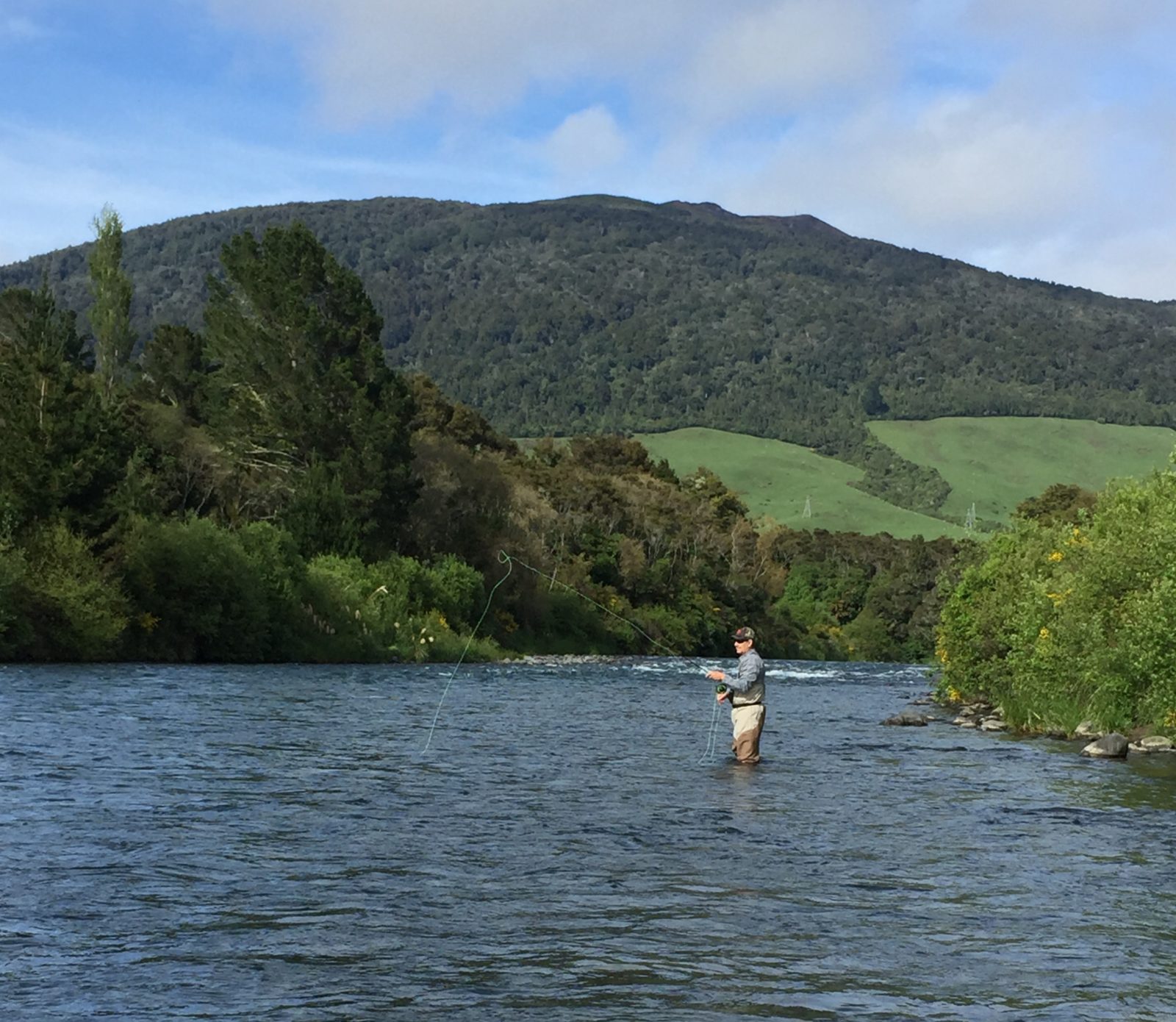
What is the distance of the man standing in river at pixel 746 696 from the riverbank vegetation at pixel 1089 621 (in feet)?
27.0

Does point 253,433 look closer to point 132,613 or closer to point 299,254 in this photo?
point 299,254

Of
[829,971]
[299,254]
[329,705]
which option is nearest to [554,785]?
[829,971]

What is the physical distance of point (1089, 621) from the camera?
3250cm

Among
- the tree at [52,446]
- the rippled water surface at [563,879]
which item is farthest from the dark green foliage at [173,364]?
the rippled water surface at [563,879]

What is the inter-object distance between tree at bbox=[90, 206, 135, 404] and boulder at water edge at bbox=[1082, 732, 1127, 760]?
231ft

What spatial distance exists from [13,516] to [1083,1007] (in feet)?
158

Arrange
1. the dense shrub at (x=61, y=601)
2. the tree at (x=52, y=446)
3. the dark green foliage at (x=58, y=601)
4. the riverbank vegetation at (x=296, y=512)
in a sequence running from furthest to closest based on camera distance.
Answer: the riverbank vegetation at (x=296, y=512)
the tree at (x=52, y=446)
the dense shrub at (x=61, y=601)
the dark green foliage at (x=58, y=601)

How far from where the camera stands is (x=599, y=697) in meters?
43.7

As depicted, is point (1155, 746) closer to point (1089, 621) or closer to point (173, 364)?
point (1089, 621)

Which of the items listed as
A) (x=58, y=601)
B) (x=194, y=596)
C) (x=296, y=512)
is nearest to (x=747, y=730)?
(x=58, y=601)

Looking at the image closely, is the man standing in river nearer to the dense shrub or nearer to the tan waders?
the tan waders

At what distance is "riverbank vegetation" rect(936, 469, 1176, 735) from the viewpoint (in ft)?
96.4

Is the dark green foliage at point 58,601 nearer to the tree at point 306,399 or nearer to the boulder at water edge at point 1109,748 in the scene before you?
the tree at point 306,399

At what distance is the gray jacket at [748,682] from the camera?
2362 centimetres
